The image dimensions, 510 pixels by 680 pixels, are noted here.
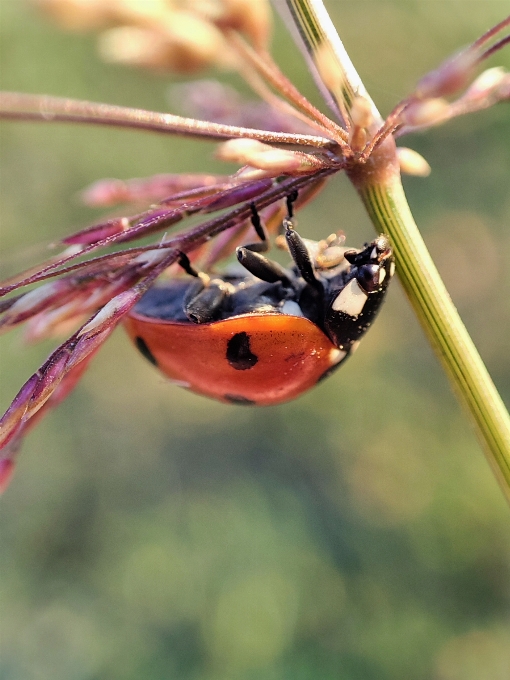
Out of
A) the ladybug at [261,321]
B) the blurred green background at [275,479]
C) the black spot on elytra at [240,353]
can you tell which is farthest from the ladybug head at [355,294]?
the blurred green background at [275,479]

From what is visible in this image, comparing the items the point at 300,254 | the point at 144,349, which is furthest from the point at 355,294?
the point at 144,349

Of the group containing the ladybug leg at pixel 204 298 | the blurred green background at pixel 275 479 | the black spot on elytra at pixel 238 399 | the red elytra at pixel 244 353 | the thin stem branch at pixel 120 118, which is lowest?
the blurred green background at pixel 275 479

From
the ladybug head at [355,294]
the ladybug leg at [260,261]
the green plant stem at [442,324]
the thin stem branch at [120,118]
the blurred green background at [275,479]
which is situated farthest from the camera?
the blurred green background at [275,479]

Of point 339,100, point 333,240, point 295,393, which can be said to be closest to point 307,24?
point 339,100

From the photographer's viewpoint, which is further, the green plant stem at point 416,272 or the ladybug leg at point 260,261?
the ladybug leg at point 260,261

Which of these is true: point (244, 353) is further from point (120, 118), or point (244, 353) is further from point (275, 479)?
point (275, 479)

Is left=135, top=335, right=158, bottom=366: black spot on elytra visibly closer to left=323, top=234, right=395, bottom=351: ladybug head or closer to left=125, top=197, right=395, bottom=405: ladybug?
left=125, top=197, right=395, bottom=405: ladybug

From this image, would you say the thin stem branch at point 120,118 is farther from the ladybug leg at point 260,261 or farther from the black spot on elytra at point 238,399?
the black spot on elytra at point 238,399

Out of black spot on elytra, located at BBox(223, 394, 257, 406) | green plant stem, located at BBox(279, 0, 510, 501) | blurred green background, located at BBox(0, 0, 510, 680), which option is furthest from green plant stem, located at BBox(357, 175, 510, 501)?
blurred green background, located at BBox(0, 0, 510, 680)
